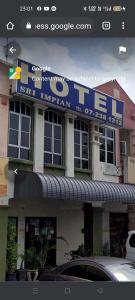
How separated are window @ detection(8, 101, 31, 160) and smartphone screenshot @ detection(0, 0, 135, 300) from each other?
27mm

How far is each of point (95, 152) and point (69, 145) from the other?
1.23 meters

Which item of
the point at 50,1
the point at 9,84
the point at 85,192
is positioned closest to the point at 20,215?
the point at 85,192

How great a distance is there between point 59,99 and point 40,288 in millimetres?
8286

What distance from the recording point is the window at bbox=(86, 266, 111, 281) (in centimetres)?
565

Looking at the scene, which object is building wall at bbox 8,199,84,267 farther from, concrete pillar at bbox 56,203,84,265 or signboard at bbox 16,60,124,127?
signboard at bbox 16,60,124,127

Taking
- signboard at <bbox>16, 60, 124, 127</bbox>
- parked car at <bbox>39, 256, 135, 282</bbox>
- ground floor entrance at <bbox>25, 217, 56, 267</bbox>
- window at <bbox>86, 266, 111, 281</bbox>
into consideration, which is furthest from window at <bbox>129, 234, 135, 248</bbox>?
window at <bbox>86, 266, 111, 281</bbox>

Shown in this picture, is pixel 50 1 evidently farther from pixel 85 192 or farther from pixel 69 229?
A: pixel 69 229

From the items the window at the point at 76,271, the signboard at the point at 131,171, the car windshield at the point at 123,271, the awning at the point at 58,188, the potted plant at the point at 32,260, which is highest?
the signboard at the point at 131,171

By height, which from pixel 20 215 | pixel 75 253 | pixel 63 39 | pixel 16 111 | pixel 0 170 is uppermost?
pixel 16 111

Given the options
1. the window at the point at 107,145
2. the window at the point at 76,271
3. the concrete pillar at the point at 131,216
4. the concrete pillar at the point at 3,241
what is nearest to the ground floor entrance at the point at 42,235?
the concrete pillar at the point at 3,241

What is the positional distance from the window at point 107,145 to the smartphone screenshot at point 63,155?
0.12 ft

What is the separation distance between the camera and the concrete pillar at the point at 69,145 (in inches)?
470

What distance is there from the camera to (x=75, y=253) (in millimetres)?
12078

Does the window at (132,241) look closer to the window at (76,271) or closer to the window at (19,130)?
the window at (19,130)
